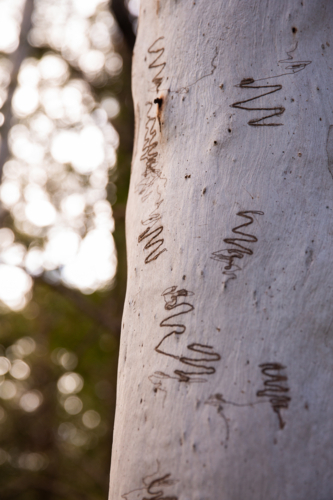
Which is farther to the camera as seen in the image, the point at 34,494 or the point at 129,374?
the point at 34,494

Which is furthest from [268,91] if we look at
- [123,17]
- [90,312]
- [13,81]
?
A: [123,17]

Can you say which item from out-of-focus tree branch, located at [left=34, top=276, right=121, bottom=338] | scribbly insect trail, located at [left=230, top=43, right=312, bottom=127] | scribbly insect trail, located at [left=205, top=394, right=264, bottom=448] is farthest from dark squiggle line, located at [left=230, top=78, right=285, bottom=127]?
out-of-focus tree branch, located at [left=34, top=276, right=121, bottom=338]

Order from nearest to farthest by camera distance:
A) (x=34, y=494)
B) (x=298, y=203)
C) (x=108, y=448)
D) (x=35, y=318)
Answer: (x=298, y=203) → (x=108, y=448) → (x=35, y=318) → (x=34, y=494)

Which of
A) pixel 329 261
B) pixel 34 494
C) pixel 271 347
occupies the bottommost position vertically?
pixel 34 494

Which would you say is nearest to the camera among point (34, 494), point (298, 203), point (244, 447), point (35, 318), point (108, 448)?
point (244, 447)

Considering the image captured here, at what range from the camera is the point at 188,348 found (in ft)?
1.87

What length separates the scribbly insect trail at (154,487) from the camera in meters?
0.52

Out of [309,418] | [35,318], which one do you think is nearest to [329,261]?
[309,418]

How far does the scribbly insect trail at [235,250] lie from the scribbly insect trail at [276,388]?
0.14 meters

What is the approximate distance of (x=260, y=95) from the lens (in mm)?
654

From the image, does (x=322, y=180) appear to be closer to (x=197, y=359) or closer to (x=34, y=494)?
(x=197, y=359)

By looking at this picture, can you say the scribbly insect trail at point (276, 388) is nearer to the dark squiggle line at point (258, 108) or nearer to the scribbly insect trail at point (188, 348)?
the scribbly insect trail at point (188, 348)

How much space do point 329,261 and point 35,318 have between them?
525cm

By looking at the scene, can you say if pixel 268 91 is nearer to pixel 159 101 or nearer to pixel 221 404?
pixel 159 101
